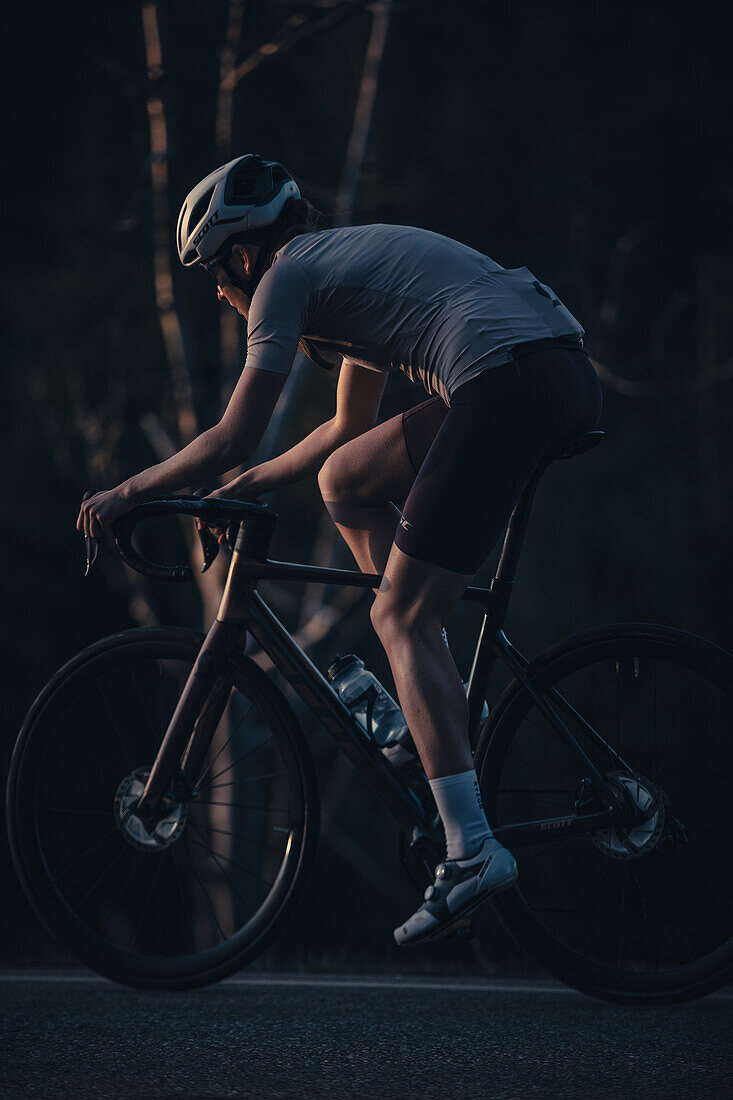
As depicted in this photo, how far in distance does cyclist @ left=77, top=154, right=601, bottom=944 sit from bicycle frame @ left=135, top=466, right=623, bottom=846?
0.55 ft

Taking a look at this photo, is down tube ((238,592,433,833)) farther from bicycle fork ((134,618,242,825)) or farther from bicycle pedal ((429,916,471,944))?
bicycle pedal ((429,916,471,944))

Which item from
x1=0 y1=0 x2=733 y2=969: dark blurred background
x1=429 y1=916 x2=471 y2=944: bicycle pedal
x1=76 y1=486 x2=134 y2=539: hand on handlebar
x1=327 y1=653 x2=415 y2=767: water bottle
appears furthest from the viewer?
x1=0 y1=0 x2=733 y2=969: dark blurred background

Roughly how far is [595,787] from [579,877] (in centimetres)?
598

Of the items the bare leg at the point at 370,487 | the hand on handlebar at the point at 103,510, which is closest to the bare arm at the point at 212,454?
the hand on handlebar at the point at 103,510

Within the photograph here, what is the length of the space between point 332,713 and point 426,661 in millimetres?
319

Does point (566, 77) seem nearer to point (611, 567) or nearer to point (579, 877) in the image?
point (611, 567)

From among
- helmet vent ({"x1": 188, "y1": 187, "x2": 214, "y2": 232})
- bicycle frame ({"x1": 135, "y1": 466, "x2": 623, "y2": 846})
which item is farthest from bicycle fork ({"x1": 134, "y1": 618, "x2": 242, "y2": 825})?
helmet vent ({"x1": 188, "y1": 187, "x2": 214, "y2": 232})

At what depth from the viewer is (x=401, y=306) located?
8.34ft

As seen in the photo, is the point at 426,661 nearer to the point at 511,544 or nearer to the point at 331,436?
the point at 511,544

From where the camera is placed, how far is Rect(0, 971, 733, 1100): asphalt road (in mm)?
2111

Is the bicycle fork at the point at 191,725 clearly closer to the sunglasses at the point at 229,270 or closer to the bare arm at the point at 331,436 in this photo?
the bare arm at the point at 331,436

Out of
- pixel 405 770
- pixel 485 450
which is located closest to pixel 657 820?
pixel 405 770

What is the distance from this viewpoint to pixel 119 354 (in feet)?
27.0

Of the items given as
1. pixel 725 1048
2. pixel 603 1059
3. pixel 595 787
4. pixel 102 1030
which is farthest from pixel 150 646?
pixel 725 1048
